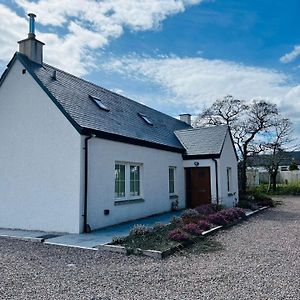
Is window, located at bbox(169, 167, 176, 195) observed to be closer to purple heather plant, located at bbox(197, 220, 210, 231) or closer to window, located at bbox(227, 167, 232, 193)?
window, located at bbox(227, 167, 232, 193)

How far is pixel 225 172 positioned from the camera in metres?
18.0

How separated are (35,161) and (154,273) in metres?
6.94

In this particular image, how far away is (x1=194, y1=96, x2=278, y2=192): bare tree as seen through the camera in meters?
26.2

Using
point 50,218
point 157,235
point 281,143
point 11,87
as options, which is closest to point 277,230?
point 157,235

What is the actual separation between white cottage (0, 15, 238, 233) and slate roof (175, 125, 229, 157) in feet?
9.51

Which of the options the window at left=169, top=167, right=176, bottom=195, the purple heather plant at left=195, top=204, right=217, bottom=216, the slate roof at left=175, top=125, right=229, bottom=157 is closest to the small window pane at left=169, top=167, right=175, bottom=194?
the window at left=169, top=167, right=176, bottom=195

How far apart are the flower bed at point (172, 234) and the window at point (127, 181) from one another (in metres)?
2.52

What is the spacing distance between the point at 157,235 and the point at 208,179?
848 cm

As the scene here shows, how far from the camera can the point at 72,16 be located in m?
9.87

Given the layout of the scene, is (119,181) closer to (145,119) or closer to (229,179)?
(145,119)

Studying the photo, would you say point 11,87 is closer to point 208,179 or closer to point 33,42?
point 33,42

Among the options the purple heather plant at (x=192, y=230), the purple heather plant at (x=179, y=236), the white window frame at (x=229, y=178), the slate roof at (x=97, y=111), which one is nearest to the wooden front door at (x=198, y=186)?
the slate roof at (x=97, y=111)

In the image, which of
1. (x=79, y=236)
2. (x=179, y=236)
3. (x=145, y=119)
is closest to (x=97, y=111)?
(x=145, y=119)

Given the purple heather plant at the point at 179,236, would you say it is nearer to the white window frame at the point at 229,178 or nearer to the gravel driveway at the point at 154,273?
the gravel driveway at the point at 154,273
